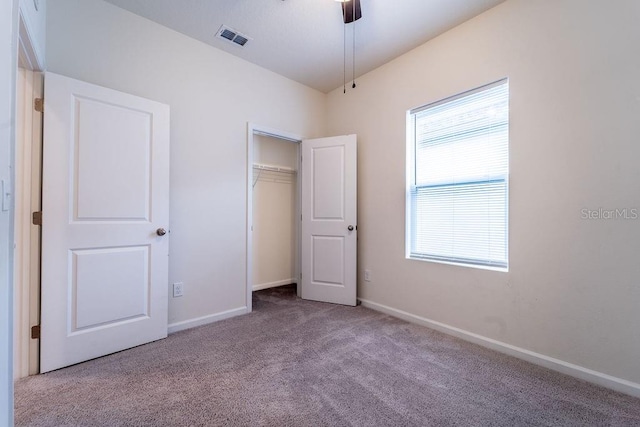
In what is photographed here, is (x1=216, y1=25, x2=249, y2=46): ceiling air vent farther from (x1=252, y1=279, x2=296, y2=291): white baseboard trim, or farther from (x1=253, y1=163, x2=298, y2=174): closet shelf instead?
(x1=252, y1=279, x2=296, y2=291): white baseboard trim

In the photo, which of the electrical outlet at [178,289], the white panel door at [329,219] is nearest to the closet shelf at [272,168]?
the white panel door at [329,219]

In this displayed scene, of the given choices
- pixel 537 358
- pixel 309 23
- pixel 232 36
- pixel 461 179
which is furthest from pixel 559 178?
pixel 232 36

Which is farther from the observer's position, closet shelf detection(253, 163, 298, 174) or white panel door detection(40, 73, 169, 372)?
closet shelf detection(253, 163, 298, 174)

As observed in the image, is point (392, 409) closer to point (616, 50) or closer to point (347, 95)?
point (616, 50)

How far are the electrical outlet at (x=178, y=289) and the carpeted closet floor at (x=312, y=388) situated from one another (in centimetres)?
36

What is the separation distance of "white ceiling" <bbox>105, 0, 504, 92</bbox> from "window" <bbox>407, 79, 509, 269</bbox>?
67cm

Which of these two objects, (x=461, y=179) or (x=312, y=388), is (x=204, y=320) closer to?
(x=312, y=388)

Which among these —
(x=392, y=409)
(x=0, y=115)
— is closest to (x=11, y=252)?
(x=0, y=115)

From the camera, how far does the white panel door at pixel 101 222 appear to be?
1.82 m

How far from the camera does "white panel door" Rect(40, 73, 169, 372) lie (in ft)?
5.98

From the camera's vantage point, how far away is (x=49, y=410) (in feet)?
4.70

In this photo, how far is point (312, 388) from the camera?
1631 mm

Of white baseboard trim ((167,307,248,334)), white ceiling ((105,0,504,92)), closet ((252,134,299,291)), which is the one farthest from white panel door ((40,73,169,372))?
closet ((252,134,299,291))

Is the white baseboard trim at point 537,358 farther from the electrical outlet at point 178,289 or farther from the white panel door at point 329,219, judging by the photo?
the electrical outlet at point 178,289
